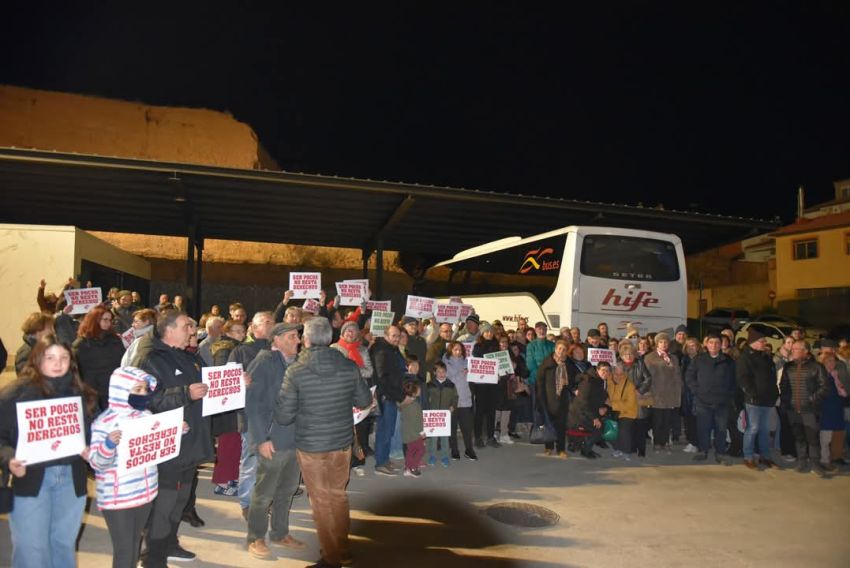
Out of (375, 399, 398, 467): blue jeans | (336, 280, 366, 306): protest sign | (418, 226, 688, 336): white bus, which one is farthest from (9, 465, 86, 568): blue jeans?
(418, 226, 688, 336): white bus

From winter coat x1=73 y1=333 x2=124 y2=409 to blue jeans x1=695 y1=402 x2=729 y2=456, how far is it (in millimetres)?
8045

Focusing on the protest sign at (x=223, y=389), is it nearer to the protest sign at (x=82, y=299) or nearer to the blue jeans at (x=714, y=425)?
the protest sign at (x=82, y=299)

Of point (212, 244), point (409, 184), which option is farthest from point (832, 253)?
point (212, 244)

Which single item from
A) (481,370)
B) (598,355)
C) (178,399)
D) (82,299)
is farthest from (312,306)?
(178,399)

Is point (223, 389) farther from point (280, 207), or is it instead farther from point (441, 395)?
point (280, 207)

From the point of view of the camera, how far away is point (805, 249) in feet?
118

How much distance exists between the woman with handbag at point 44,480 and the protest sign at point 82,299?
6.04 m

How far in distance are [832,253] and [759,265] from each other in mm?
8529

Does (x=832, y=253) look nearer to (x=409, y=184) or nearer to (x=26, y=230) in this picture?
(x=409, y=184)

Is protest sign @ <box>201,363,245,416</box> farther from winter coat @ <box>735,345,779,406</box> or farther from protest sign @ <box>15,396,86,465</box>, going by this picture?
winter coat @ <box>735,345,779,406</box>

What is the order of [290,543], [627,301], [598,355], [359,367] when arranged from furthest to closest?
[627,301] → [598,355] → [359,367] → [290,543]

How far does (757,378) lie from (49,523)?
8.85 meters

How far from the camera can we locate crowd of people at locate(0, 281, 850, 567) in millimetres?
3645

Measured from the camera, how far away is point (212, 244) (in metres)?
32.1
